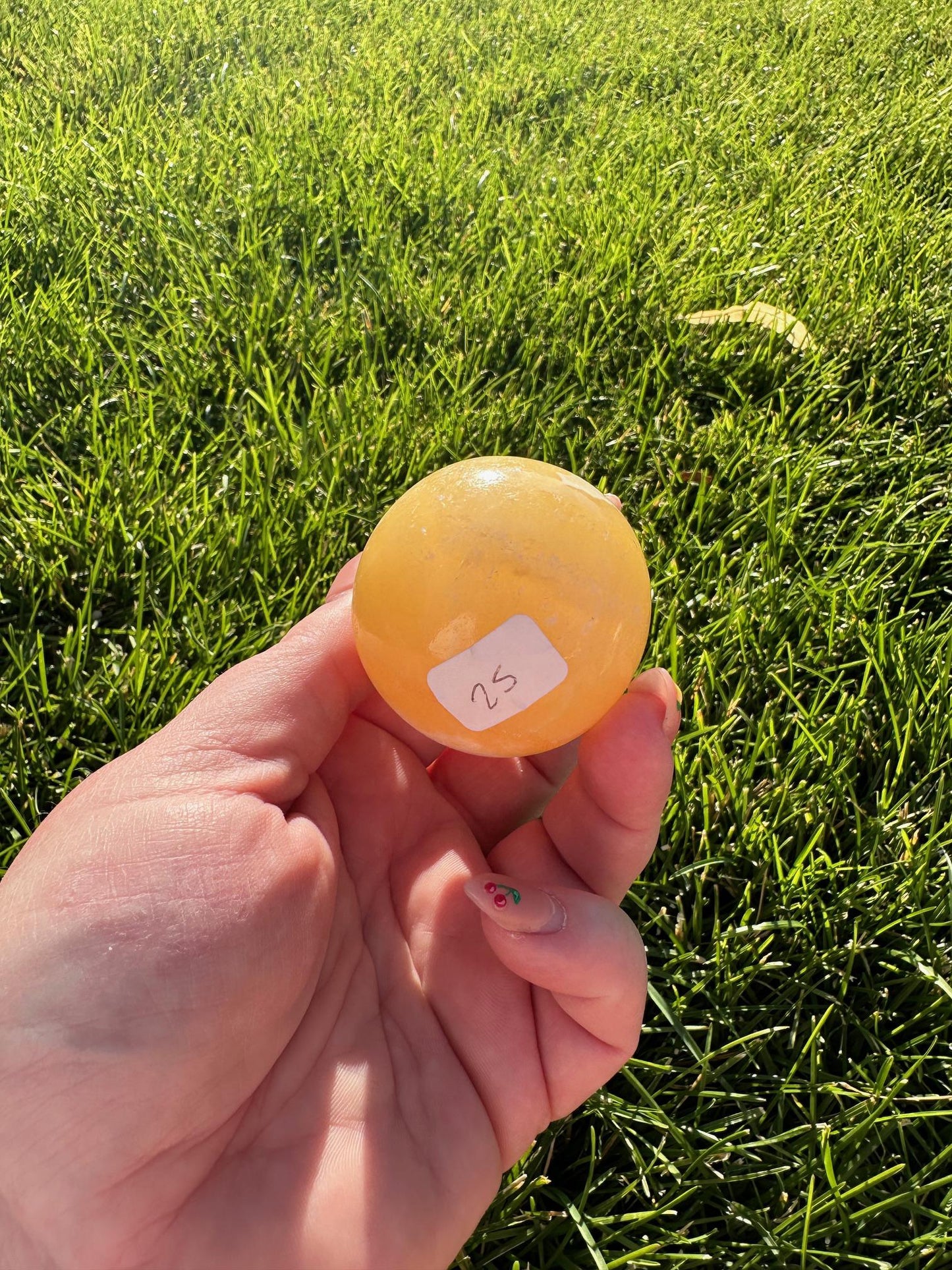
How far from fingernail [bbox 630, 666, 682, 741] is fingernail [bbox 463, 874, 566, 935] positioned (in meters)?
0.29

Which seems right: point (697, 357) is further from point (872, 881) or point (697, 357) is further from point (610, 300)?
point (872, 881)

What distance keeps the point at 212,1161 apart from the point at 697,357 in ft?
7.02

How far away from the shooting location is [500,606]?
4.35 ft

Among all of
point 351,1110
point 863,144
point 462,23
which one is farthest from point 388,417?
point 462,23

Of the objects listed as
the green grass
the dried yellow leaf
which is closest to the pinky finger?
the green grass

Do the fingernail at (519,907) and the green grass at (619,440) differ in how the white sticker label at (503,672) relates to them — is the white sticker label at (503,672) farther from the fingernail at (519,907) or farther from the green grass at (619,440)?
the green grass at (619,440)

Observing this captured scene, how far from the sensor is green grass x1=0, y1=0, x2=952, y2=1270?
1592mm

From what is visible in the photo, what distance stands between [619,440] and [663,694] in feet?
3.78

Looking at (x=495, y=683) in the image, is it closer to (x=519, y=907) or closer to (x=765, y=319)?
(x=519, y=907)

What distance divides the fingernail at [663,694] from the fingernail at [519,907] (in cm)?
29

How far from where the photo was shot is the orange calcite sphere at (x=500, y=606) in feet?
4.36

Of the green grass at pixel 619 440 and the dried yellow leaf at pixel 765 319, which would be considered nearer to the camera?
the green grass at pixel 619 440

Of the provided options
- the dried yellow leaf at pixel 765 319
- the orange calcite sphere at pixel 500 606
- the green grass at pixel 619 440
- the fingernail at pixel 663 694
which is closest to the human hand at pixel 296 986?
the fingernail at pixel 663 694

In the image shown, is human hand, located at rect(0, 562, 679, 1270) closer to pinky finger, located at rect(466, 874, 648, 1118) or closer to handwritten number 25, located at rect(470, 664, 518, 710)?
pinky finger, located at rect(466, 874, 648, 1118)
